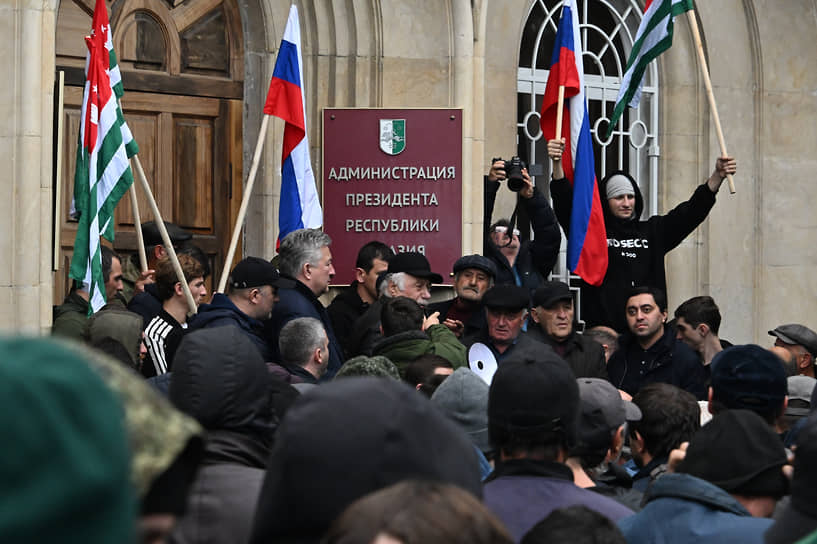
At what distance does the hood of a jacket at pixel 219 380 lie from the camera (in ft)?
11.0

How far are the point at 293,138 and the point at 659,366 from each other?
9.46 feet

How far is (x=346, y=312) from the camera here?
27.3ft

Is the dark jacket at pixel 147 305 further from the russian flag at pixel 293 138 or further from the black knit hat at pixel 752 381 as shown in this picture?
the black knit hat at pixel 752 381

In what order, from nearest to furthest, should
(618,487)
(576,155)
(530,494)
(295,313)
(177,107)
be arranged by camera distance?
(530,494) → (618,487) → (295,313) → (576,155) → (177,107)

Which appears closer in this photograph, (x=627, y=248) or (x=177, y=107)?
(x=627, y=248)

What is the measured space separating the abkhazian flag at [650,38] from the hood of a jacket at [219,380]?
6.46 metres

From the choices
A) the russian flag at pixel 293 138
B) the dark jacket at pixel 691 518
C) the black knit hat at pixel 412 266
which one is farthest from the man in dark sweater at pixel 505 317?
the dark jacket at pixel 691 518

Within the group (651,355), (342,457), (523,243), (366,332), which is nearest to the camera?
(342,457)

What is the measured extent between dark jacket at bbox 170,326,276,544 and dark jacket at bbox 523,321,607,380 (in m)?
4.25

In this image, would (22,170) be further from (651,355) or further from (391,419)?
(391,419)

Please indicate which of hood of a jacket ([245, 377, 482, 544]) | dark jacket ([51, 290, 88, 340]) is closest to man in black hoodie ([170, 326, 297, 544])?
hood of a jacket ([245, 377, 482, 544])

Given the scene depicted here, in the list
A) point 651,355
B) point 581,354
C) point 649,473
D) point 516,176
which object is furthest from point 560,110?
point 649,473

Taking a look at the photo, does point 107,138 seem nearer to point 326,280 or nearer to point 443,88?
point 326,280

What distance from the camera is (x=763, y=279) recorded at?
12.4 m
